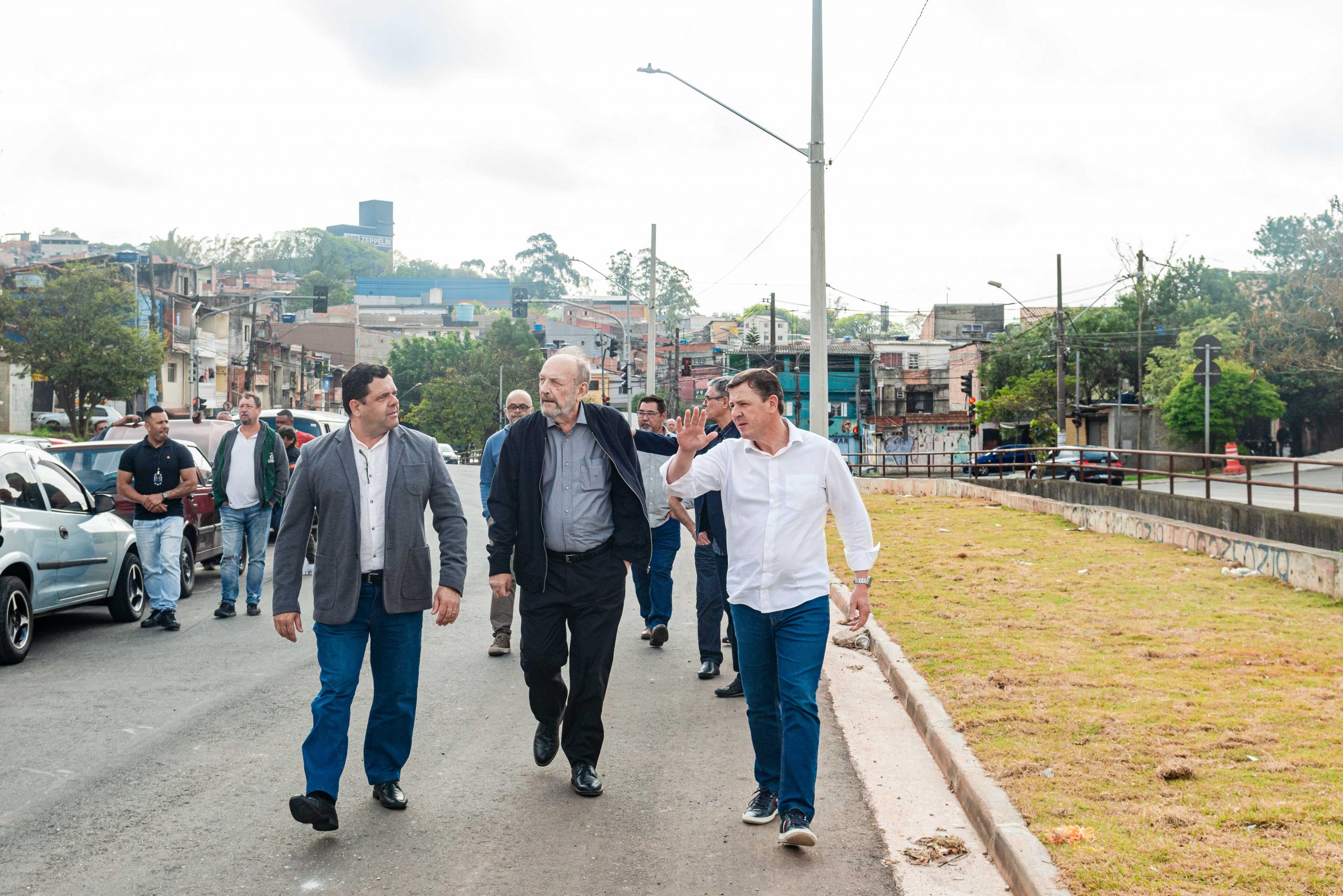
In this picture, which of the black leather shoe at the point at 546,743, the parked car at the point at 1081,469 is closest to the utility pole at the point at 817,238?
the parked car at the point at 1081,469

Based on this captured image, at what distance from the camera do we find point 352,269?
7382 inches

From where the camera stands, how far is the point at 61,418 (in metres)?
50.4

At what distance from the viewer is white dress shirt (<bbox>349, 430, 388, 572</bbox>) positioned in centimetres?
528

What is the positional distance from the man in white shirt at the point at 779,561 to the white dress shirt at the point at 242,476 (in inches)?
282

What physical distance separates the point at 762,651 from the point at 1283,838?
2.13m

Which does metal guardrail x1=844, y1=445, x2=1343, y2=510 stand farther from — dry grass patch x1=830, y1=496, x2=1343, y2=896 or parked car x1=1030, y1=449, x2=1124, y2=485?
dry grass patch x1=830, y1=496, x2=1343, y2=896

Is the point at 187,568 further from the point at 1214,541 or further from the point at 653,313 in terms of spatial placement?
the point at 653,313

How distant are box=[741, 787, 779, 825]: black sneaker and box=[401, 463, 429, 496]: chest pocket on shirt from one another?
2.02 m

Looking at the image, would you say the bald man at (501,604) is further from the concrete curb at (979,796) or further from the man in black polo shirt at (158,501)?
the man in black polo shirt at (158,501)

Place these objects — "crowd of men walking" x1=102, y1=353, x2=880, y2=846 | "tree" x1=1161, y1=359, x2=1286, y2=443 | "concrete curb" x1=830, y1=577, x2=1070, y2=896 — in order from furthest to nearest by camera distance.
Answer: "tree" x1=1161, y1=359, x2=1286, y2=443 → "crowd of men walking" x1=102, y1=353, x2=880, y2=846 → "concrete curb" x1=830, y1=577, x2=1070, y2=896

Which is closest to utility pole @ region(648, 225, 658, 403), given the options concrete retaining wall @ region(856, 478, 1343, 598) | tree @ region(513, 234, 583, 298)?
concrete retaining wall @ region(856, 478, 1343, 598)

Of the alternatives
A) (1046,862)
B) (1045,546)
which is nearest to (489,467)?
(1046,862)

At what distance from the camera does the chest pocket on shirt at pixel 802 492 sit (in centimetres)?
505

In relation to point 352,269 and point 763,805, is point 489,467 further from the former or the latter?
point 352,269
